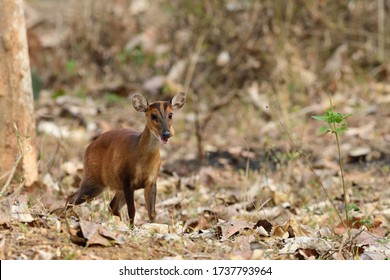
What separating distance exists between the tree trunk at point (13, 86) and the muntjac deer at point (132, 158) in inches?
30.2

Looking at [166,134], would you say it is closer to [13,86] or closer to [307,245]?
[307,245]

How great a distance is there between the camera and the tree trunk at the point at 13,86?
6.57m

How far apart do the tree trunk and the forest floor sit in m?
0.38

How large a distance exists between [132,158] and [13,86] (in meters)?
1.56

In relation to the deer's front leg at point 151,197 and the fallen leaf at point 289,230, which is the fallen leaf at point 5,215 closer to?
the deer's front leg at point 151,197

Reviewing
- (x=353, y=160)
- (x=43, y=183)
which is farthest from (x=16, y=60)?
(x=353, y=160)

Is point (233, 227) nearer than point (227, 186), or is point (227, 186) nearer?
point (233, 227)

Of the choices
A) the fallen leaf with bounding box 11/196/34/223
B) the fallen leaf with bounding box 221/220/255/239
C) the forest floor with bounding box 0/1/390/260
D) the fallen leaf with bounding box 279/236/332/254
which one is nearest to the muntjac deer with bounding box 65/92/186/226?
the forest floor with bounding box 0/1/390/260

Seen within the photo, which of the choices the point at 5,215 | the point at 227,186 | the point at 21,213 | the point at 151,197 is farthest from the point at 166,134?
the point at 227,186

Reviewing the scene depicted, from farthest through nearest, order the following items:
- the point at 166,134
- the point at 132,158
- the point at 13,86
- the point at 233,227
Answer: the point at 13,86
the point at 132,158
the point at 166,134
the point at 233,227

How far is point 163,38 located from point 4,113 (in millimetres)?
6750

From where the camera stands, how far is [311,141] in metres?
10.0

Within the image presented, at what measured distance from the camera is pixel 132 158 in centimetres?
570

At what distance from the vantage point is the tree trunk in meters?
6.57
